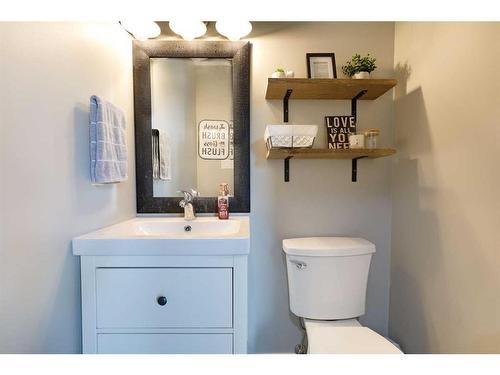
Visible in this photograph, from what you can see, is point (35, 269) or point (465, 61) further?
point (465, 61)

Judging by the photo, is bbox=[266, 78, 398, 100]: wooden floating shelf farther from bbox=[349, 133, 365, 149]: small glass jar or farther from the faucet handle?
the faucet handle

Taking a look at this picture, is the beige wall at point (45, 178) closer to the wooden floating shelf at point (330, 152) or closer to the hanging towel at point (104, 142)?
the hanging towel at point (104, 142)

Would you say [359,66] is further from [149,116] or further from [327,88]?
[149,116]

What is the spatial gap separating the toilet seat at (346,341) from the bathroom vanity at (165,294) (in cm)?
32

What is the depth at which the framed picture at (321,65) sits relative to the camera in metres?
1.50

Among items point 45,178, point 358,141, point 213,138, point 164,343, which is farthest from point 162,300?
point 358,141

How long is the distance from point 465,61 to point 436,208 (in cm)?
59

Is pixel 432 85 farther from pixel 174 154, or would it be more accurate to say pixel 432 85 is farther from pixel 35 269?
pixel 35 269

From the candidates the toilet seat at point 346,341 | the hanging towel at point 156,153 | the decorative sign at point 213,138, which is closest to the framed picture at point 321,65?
the decorative sign at point 213,138
